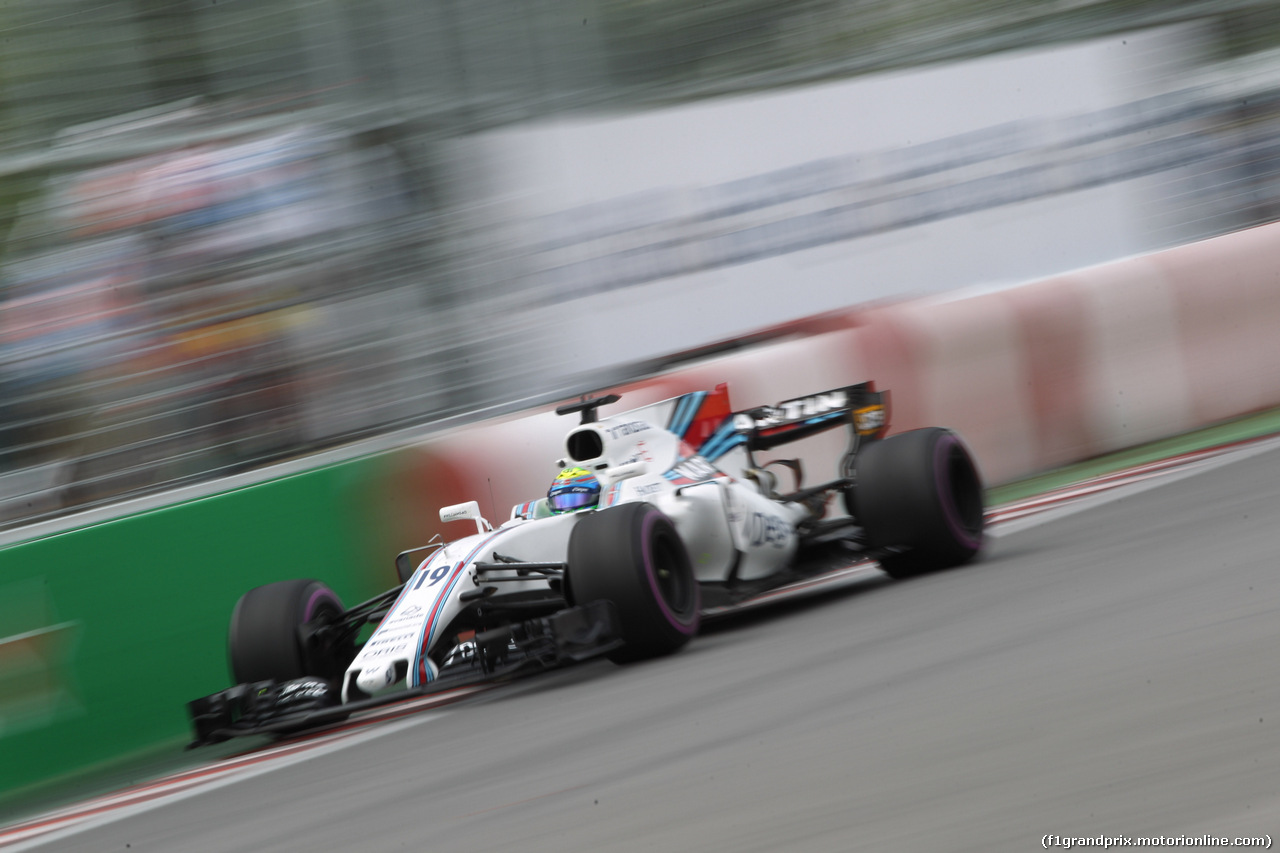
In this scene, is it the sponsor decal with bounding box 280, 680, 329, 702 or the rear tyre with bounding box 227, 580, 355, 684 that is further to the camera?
the rear tyre with bounding box 227, 580, 355, 684

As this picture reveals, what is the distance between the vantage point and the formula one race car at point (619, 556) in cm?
527

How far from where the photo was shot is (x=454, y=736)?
4773 mm

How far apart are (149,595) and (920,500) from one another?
2869 millimetres

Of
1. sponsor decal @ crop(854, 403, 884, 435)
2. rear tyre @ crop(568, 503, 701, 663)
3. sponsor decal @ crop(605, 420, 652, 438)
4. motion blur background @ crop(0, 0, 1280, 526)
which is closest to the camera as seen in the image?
rear tyre @ crop(568, 503, 701, 663)

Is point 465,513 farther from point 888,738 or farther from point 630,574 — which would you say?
point 888,738

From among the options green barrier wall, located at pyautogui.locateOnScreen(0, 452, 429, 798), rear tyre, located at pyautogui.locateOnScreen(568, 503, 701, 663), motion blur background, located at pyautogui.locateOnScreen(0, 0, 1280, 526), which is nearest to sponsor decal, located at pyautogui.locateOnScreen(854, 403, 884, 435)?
rear tyre, located at pyautogui.locateOnScreen(568, 503, 701, 663)

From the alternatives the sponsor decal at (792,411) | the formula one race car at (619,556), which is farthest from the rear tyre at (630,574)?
the sponsor decal at (792,411)

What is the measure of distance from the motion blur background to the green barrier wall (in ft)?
0.72

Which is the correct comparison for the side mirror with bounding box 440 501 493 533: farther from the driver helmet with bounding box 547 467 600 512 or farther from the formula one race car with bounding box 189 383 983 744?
the driver helmet with bounding box 547 467 600 512

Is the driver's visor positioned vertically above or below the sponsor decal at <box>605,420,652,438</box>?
below

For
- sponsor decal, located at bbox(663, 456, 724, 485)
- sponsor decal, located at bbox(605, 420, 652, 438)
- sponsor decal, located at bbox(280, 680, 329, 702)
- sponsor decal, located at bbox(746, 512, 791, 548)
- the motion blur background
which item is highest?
the motion blur background

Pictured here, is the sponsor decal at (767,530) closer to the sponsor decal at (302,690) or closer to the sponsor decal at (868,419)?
the sponsor decal at (868,419)

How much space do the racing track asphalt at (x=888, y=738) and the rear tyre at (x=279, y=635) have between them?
0.65 m

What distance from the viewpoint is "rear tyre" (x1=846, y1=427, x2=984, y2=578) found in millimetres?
6027
